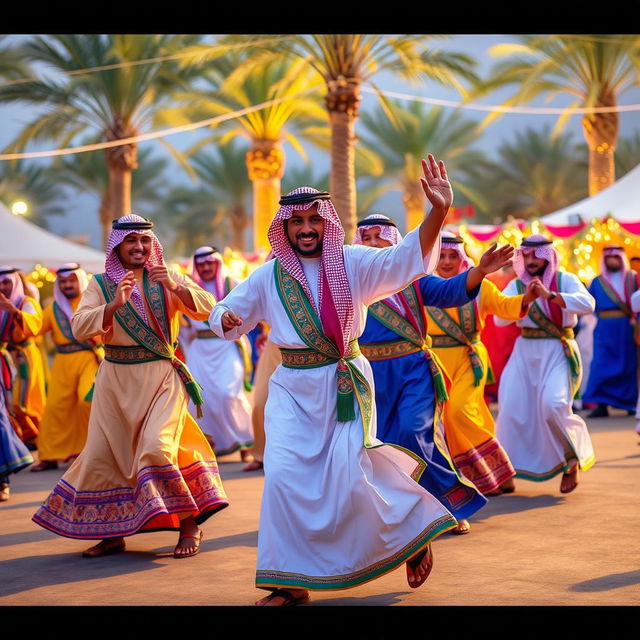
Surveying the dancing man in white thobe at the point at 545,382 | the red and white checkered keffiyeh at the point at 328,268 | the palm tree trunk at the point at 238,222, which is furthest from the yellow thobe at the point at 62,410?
the palm tree trunk at the point at 238,222

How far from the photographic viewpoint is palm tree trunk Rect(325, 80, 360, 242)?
66.3ft

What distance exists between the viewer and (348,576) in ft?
16.9

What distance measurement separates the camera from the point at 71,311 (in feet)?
Result: 34.1

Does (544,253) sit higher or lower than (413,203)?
lower

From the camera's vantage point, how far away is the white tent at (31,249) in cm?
2239

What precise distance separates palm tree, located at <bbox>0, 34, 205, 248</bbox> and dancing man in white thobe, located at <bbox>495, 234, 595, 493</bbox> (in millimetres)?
16097

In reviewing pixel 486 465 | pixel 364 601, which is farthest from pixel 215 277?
pixel 364 601

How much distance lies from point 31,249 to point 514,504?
1645 centimetres

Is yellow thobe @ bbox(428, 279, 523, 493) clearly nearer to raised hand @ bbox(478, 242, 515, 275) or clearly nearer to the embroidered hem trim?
the embroidered hem trim

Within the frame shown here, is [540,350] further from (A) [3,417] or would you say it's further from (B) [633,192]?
(B) [633,192]

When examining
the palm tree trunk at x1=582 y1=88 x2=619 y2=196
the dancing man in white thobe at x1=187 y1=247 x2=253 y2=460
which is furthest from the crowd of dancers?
the palm tree trunk at x1=582 y1=88 x2=619 y2=196

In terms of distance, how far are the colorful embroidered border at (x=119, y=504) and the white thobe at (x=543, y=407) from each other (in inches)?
111

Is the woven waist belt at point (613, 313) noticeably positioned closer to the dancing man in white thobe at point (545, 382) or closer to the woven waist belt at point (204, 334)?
the woven waist belt at point (204, 334)

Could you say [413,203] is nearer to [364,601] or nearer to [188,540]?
[188,540]
